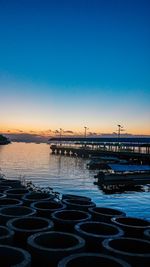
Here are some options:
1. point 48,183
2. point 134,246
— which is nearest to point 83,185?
point 48,183

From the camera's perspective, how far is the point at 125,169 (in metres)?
64.7

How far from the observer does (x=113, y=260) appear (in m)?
13.4

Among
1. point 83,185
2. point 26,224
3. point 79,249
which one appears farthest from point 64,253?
point 83,185

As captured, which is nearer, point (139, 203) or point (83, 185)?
point (139, 203)

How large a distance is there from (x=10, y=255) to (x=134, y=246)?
6.47 metres

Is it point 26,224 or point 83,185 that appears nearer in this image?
point 26,224

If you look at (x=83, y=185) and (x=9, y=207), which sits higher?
(x=9, y=207)

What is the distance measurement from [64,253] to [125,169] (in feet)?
170

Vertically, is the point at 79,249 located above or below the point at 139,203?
above

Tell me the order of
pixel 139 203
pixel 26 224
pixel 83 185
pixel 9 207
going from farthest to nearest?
pixel 83 185, pixel 139 203, pixel 9 207, pixel 26 224

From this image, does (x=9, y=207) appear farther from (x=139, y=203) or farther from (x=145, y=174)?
(x=145, y=174)

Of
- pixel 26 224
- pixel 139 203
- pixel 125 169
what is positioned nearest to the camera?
pixel 26 224

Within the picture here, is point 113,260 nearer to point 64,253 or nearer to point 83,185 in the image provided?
point 64,253

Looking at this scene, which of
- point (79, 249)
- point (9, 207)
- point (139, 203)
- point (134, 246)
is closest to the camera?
point (79, 249)
